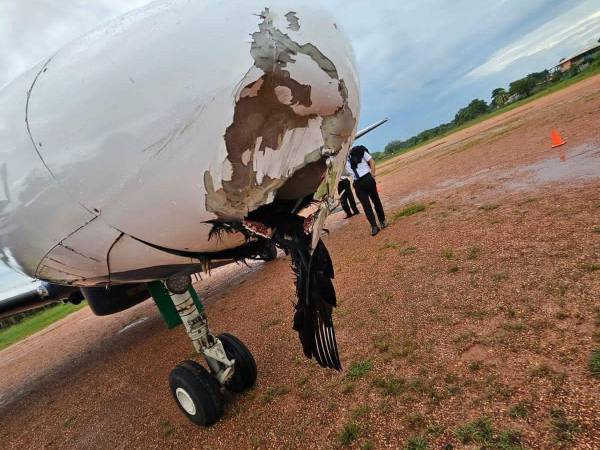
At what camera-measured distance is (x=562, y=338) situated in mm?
2375

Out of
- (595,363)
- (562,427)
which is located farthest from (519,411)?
(595,363)

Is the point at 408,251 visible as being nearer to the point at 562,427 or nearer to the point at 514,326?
the point at 514,326

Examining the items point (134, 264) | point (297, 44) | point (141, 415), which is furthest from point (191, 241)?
point (141, 415)

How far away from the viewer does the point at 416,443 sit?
6.48ft

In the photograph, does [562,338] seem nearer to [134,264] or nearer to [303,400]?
[303,400]

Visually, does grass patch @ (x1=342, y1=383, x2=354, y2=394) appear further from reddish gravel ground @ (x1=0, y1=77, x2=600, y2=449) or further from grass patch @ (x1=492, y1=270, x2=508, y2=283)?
grass patch @ (x1=492, y1=270, x2=508, y2=283)

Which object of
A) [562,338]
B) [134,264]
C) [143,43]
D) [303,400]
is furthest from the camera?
[303,400]

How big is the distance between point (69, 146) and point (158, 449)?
2593mm

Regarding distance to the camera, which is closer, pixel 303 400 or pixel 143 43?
pixel 143 43

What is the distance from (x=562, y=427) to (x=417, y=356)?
3.47 ft

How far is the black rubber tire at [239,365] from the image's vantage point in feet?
10.2

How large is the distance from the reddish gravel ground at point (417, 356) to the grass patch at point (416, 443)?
0.10ft

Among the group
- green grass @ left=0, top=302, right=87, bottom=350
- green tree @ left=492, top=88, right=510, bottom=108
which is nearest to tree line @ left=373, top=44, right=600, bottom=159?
green tree @ left=492, top=88, right=510, bottom=108

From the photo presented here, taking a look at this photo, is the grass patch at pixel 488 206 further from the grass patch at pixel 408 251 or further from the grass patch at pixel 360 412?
the grass patch at pixel 360 412
